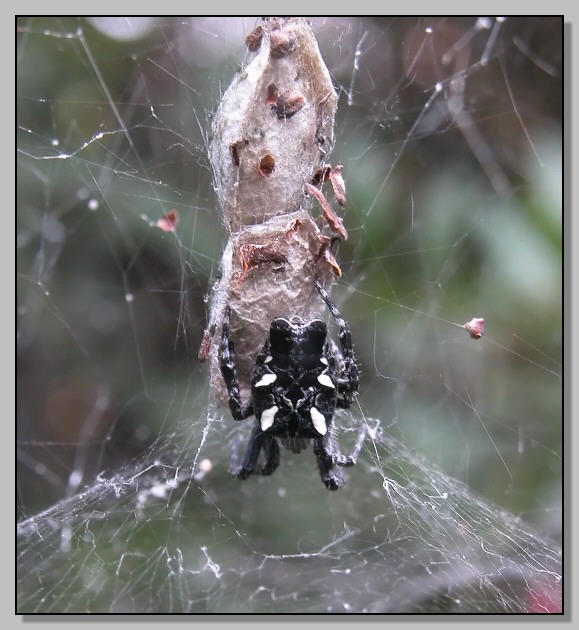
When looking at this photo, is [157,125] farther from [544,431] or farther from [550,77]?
[544,431]

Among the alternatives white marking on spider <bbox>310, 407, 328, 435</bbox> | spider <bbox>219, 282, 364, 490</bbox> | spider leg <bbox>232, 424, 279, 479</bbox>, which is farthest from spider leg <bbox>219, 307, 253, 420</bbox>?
spider leg <bbox>232, 424, 279, 479</bbox>

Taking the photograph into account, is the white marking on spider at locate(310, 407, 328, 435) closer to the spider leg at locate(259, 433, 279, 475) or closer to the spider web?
the spider leg at locate(259, 433, 279, 475)

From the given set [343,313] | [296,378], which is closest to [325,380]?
[296,378]

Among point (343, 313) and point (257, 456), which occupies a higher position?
point (343, 313)

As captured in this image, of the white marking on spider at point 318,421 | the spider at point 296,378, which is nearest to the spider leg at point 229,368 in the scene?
the spider at point 296,378

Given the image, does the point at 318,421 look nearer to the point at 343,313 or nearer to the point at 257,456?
the point at 257,456

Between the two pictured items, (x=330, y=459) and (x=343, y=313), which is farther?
(x=343, y=313)

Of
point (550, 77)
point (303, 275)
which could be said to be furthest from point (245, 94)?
point (550, 77)

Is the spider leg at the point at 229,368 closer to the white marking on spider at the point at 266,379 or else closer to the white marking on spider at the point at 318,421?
the white marking on spider at the point at 266,379
